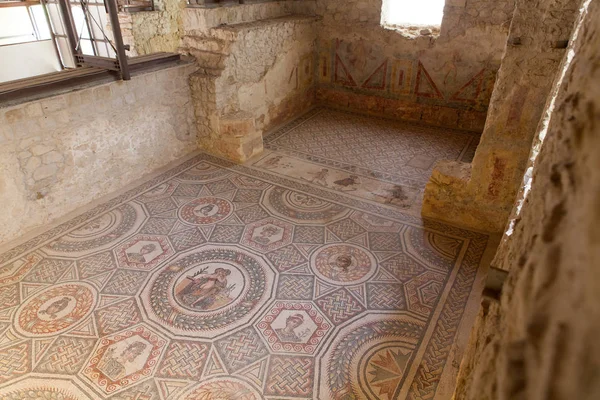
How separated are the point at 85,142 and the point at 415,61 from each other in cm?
406

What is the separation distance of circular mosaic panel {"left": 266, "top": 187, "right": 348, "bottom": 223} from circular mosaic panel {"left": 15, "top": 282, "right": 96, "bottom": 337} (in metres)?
1.60

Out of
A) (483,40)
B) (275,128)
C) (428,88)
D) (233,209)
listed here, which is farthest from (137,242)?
(483,40)

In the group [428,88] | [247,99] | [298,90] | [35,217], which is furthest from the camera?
[298,90]

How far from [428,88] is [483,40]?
0.84 meters

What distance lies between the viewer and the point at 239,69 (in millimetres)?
4293

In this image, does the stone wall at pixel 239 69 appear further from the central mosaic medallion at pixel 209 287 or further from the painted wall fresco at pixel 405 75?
the central mosaic medallion at pixel 209 287

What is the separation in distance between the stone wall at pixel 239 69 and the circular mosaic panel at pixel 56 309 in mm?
2130

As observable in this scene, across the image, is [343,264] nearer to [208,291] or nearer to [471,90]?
[208,291]

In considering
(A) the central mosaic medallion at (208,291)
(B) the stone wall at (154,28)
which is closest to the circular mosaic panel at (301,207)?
(A) the central mosaic medallion at (208,291)

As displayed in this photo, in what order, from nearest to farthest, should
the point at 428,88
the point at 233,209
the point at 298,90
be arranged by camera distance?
the point at 233,209 < the point at 428,88 < the point at 298,90

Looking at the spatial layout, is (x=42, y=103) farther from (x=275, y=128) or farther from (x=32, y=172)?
(x=275, y=128)

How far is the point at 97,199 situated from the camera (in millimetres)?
3574

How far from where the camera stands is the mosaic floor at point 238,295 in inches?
81.0

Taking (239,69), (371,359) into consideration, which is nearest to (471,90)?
(239,69)
